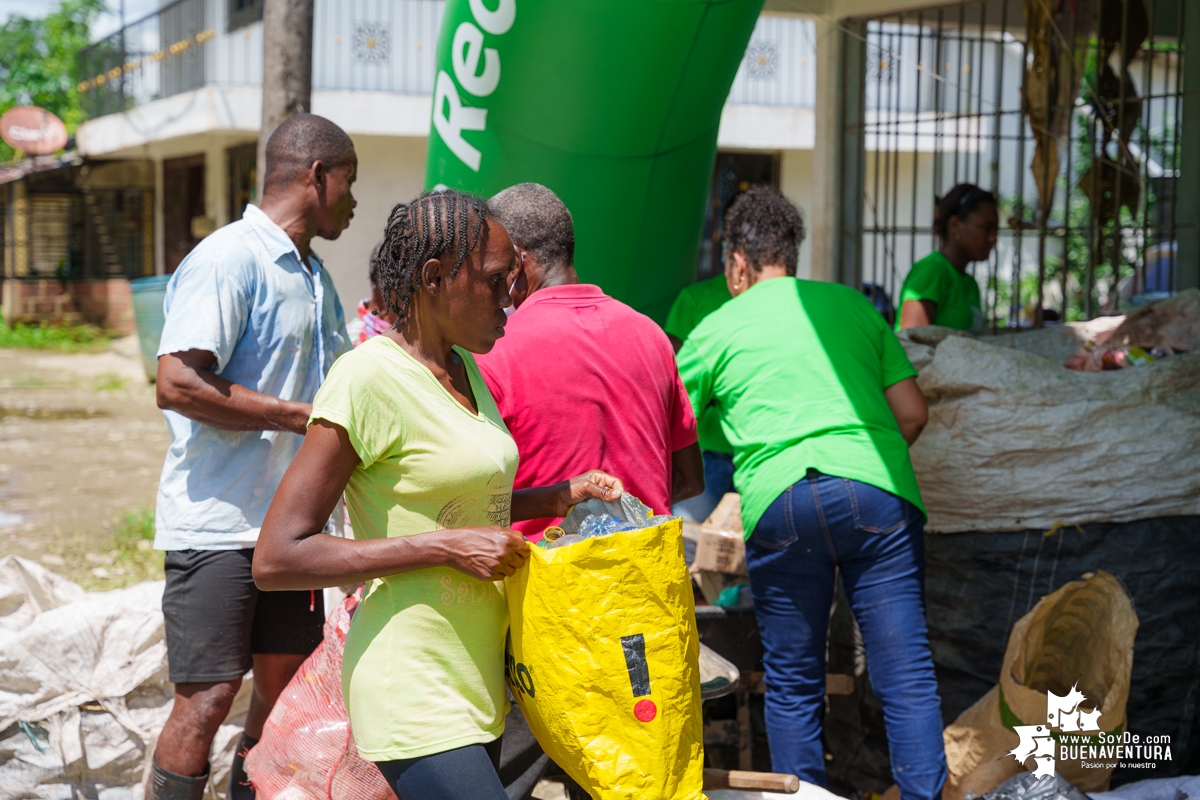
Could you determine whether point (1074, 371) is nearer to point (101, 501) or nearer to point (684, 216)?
point (684, 216)

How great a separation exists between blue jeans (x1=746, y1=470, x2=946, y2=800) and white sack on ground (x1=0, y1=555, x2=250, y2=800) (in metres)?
1.53

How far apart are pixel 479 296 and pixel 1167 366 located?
2.58m

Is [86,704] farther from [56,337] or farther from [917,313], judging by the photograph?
[56,337]

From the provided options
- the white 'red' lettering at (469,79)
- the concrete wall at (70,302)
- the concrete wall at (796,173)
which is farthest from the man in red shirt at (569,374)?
the concrete wall at (70,302)

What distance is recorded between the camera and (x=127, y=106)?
710 inches

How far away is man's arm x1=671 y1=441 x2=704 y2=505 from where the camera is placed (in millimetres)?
2805

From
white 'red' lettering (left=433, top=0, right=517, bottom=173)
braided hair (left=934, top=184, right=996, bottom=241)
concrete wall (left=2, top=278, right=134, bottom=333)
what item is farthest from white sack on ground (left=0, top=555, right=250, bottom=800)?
concrete wall (left=2, top=278, right=134, bottom=333)

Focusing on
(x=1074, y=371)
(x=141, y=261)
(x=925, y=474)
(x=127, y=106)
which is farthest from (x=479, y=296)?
(x=141, y=261)

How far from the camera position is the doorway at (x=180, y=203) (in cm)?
1872

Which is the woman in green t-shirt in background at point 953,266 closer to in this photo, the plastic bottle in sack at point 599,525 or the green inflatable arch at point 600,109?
the green inflatable arch at point 600,109

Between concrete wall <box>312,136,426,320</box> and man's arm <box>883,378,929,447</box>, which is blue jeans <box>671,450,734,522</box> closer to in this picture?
man's arm <box>883,378,929,447</box>

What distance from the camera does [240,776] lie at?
2994mm

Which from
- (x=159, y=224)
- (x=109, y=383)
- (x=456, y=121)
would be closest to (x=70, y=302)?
(x=159, y=224)

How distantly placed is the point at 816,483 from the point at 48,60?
2806 cm
